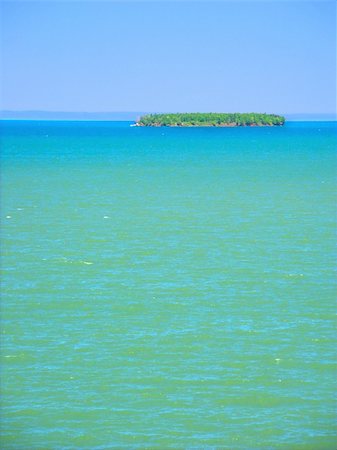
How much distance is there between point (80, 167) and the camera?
184ft

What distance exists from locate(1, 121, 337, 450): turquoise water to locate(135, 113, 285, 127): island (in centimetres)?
14656

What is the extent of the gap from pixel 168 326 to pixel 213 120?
164931 millimetres

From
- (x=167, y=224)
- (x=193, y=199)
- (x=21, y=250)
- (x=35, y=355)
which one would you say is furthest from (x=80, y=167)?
(x=35, y=355)

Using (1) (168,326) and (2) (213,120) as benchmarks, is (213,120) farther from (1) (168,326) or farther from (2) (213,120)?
(1) (168,326)

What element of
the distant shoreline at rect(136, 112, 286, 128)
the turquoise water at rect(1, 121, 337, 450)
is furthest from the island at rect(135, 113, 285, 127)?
the turquoise water at rect(1, 121, 337, 450)

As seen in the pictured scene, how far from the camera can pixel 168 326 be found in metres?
17.8

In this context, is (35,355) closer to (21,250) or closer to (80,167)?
(21,250)

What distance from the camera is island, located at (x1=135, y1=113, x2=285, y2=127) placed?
180625 millimetres

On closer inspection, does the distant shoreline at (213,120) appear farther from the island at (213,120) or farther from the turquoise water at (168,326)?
the turquoise water at (168,326)

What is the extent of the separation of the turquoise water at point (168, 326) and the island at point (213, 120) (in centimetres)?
14656

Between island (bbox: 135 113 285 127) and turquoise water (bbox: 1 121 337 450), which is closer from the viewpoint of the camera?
turquoise water (bbox: 1 121 337 450)

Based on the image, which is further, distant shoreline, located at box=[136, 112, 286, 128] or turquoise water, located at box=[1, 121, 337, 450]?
distant shoreline, located at box=[136, 112, 286, 128]

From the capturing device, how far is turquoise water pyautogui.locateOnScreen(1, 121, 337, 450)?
1366cm

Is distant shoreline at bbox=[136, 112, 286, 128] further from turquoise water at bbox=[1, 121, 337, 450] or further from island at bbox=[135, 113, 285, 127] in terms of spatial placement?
turquoise water at bbox=[1, 121, 337, 450]
